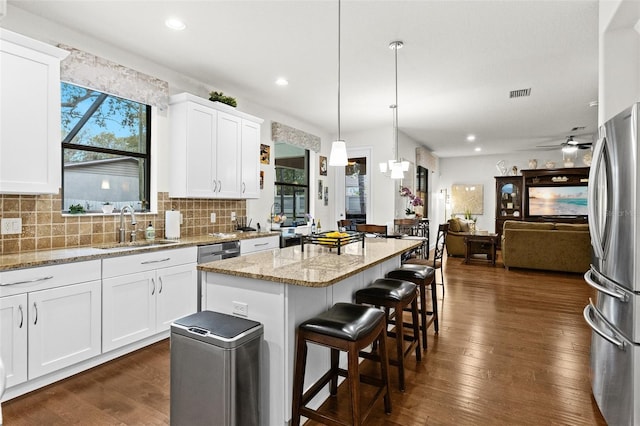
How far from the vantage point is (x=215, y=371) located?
1630mm

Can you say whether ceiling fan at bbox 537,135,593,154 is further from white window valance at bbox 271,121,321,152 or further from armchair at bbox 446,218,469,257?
white window valance at bbox 271,121,321,152

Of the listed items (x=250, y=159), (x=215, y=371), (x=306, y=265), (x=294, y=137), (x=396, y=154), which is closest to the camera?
(x=215, y=371)

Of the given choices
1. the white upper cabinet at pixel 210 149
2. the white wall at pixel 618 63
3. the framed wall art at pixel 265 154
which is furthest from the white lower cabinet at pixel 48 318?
the white wall at pixel 618 63

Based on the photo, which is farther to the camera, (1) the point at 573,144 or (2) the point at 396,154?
(1) the point at 573,144

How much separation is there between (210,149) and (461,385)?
3.34 metres

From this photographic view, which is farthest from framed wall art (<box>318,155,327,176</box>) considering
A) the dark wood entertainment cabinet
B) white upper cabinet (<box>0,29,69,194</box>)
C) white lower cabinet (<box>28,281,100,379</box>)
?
the dark wood entertainment cabinet

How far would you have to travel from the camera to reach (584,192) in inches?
341

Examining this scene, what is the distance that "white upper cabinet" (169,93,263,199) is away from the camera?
3729 millimetres

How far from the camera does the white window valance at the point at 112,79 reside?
9.64ft

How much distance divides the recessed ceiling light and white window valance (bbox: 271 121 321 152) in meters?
2.47

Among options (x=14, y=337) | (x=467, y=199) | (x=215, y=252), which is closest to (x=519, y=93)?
(x=215, y=252)

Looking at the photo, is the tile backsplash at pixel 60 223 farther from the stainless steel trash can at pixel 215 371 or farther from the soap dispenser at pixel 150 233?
the stainless steel trash can at pixel 215 371

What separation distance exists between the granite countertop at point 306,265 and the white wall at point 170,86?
80.1 inches

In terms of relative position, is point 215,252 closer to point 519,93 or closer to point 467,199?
point 519,93
